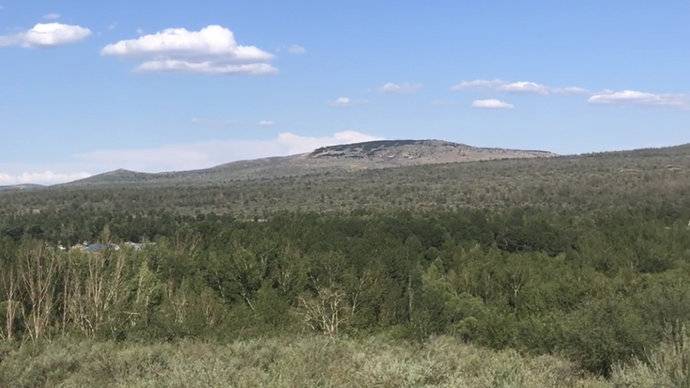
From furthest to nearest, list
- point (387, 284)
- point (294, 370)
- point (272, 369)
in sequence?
point (387, 284)
point (272, 369)
point (294, 370)

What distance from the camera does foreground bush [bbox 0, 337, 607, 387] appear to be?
10828mm

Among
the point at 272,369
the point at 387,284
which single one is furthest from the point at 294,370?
the point at 387,284

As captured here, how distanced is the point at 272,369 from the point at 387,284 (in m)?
34.6

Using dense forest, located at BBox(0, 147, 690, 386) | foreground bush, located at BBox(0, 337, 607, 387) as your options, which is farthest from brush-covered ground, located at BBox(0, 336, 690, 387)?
dense forest, located at BBox(0, 147, 690, 386)

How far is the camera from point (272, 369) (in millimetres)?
12453

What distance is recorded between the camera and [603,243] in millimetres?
58375

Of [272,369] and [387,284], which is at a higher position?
[272,369]

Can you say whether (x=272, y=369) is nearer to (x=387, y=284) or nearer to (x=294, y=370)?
(x=294, y=370)

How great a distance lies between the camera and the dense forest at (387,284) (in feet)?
78.9

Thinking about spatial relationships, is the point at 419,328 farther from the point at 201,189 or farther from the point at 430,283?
the point at 201,189

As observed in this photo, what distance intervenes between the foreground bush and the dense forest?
19cm

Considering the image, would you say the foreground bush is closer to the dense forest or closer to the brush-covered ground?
the brush-covered ground

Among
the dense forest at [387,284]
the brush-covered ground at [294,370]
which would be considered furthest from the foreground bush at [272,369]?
the dense forest at [387,284]

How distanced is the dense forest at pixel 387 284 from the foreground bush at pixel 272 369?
186mm
